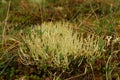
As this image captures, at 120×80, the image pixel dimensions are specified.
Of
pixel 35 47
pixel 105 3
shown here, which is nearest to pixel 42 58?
pixel 35 47

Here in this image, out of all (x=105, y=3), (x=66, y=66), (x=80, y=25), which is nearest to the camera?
(x=66, y=66)

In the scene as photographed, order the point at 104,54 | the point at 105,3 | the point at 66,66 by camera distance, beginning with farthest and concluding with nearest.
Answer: the point at 105,3 < the point at 104,54 < the point at 66,66

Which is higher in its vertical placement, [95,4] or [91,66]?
[95,4]

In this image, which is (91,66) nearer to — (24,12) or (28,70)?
(28,70)

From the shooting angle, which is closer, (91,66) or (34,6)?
(91,66)

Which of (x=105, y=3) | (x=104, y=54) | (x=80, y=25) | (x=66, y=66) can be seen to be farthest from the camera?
(x=105, y=3)

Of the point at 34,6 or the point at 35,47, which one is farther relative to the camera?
the point at 34,6

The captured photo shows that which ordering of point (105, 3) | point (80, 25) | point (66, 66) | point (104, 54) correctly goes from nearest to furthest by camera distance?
1. point (66, 66)
2. point (104, 54)
3. point (80, 25)
4. point (105, 3)

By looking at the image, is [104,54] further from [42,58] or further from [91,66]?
[42,58]

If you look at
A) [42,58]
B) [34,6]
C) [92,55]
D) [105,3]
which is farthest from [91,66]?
[34,6]
